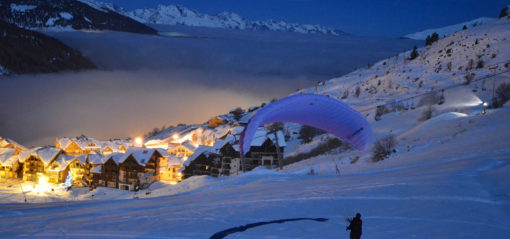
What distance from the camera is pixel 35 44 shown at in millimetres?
170500

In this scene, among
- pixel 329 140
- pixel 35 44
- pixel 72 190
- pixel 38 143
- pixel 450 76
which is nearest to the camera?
pixel 329 140

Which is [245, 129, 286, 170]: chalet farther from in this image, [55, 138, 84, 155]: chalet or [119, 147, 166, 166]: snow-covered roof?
[55, 138, 84, 155]: chalet

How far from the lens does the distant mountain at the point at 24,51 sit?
153250 millimetres

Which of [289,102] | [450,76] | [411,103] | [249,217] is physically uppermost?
[450,76]

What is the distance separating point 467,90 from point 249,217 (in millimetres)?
31098

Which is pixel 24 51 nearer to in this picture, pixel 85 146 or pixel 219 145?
pixel 85 146

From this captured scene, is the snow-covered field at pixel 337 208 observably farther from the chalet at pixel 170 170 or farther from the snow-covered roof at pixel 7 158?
the snow-covered roof at pixel 7 158

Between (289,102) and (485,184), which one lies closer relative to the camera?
(485,184)

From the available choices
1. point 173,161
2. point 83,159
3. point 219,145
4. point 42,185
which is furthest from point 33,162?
point 219,145

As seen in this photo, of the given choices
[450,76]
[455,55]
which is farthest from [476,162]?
[455,55]

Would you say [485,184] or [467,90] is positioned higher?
[467,90]

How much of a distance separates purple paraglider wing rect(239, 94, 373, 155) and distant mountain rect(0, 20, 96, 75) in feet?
584

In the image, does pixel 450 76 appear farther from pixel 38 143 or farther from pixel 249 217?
pixel 38 143

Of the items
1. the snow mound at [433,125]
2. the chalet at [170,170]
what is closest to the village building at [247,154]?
the chalet at [170,170]
